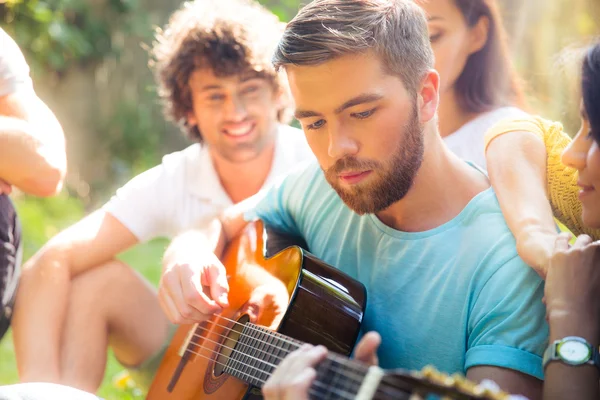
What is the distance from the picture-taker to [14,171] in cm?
194

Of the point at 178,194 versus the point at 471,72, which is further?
the point at 178,194

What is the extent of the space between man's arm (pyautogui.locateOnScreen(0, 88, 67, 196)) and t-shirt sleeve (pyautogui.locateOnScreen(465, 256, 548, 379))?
115cm

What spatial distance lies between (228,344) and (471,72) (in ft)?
3.50

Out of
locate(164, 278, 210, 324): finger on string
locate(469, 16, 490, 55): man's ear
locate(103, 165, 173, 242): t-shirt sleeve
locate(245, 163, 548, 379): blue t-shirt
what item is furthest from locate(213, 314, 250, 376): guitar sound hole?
locate(469, 16, 490, 55): man's ear

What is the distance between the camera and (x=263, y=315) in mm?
1537

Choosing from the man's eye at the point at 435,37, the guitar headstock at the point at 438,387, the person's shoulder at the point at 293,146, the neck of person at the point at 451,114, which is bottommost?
the guitar headstock at the point at 438,387

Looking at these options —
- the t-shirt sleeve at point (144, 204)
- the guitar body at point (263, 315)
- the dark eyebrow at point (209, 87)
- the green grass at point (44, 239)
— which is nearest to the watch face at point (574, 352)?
the guitar body at point (263, 315)

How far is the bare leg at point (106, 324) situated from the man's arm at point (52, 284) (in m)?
0.03

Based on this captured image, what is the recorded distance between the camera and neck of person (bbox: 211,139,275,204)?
91.7 inches

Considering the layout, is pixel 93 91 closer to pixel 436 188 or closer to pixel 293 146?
pixel 293 146

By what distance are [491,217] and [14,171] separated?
3.86ft

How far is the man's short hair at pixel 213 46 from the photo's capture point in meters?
2.35

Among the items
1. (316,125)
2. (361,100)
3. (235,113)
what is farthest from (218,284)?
(235,113)

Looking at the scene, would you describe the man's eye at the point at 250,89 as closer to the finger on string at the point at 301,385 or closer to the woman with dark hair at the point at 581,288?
the woman with dark hair at the point at 581,288
